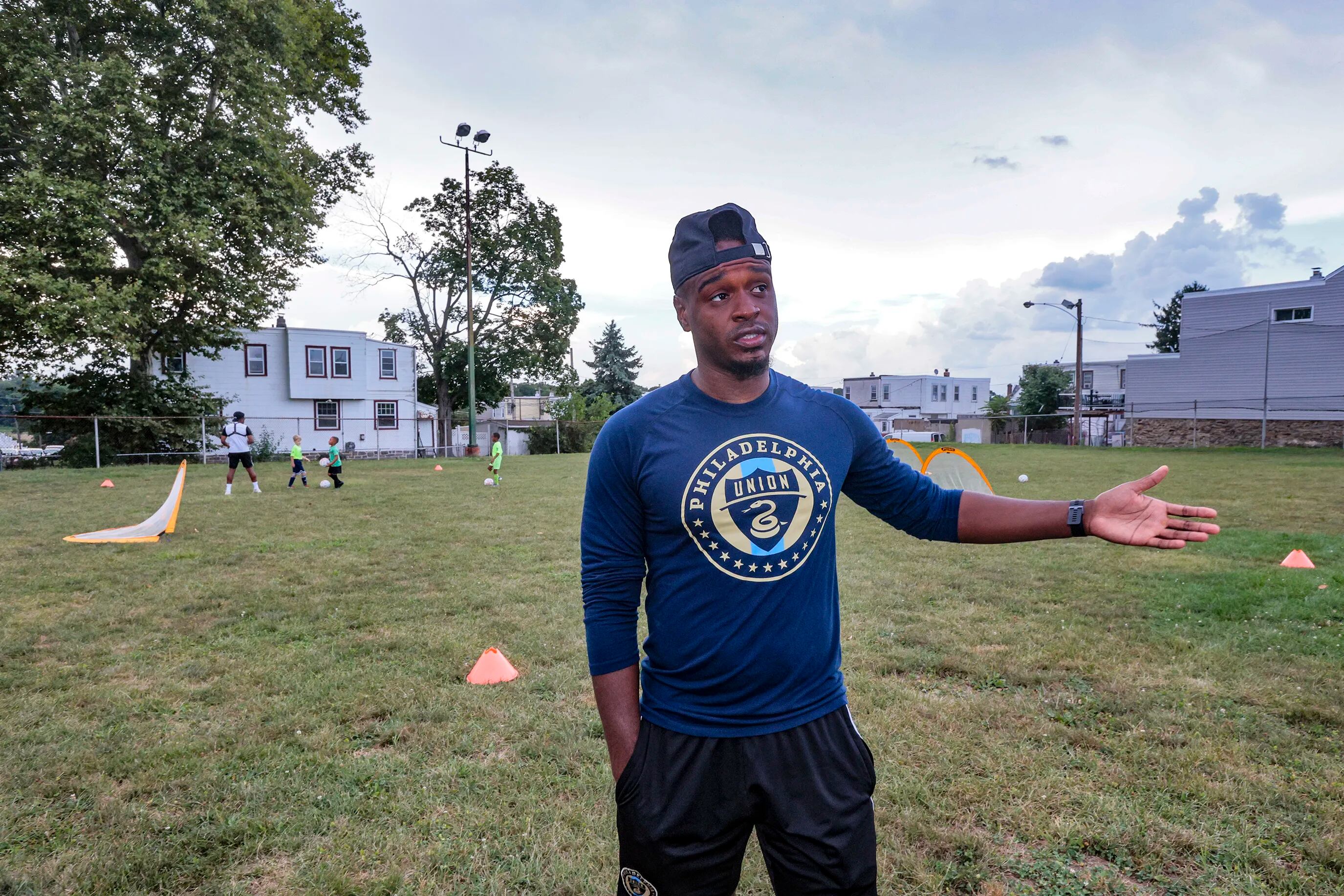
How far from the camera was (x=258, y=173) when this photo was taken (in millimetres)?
25344

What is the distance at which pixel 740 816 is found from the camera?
6.23 feet

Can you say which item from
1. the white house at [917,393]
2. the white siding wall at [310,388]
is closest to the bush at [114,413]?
the white siding wall at [310,388]

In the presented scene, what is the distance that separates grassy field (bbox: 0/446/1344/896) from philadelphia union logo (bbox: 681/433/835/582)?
1.96 metres

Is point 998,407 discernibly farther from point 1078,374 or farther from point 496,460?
point 496,460

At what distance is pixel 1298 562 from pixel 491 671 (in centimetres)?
907

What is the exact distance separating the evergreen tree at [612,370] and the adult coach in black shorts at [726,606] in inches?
2097

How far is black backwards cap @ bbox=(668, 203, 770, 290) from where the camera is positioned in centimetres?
208

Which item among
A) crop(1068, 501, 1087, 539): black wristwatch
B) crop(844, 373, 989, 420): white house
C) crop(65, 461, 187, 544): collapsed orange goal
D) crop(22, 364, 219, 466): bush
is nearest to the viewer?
crop(1068, 501, 1087, 539): black wristwatch

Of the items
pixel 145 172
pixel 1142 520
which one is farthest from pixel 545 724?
pixel 145 172

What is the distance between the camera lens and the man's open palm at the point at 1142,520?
2.16 m

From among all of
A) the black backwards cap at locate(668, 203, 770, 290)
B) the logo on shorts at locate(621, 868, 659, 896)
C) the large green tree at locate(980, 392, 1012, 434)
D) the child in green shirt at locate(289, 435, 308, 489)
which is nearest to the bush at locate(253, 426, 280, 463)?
the child in green shirt at locate(289, 435, 308, 489)

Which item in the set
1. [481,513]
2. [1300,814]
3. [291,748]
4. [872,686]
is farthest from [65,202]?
[1300,814]

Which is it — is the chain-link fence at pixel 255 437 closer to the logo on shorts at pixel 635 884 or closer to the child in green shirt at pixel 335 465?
the child in green shirt at pixel 335 465

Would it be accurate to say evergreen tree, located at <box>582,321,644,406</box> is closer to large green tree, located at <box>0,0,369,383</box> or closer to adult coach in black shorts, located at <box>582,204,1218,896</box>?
large green tree, located at <box>0,0,369,383</box>
